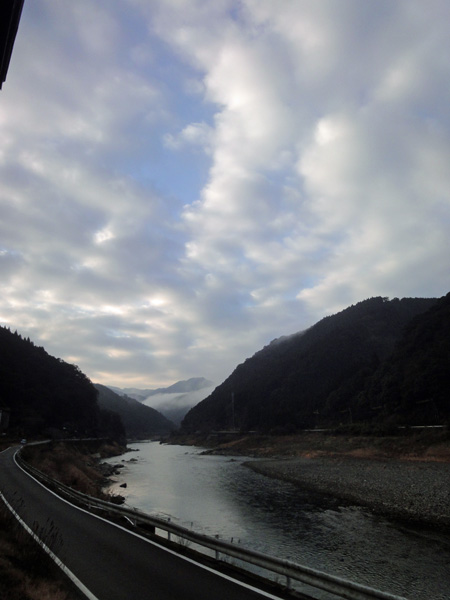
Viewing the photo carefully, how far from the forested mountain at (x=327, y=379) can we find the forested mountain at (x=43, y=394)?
187 ft

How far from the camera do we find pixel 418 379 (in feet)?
233

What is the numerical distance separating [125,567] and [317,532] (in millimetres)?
15029

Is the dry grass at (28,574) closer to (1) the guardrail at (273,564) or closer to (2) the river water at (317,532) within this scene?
(1) the guardrail at (273,564)

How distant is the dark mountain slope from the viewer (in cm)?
6700

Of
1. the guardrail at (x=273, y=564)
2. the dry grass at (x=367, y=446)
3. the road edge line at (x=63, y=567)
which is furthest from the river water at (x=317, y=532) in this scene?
the dry grass at (x=367, y=446)

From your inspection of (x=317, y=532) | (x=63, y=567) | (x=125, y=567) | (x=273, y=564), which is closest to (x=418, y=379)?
(x=317, y=532)

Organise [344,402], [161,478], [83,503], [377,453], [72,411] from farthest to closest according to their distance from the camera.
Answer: [72,411] < [344,402] < [377,453] < [161,478] < [83,503]

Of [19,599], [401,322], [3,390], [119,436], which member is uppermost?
[401,322]

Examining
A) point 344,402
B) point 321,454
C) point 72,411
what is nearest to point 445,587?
point 321,454

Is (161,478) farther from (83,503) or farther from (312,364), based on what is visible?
(312,364)

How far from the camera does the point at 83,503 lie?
61.6 ft

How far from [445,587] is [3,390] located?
10535 cm

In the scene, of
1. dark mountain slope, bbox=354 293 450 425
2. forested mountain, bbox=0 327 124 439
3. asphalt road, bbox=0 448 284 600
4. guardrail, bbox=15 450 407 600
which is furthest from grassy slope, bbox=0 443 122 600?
forested mountain, bbox=0 327 124 439

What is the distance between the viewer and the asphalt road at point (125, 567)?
779 cm
